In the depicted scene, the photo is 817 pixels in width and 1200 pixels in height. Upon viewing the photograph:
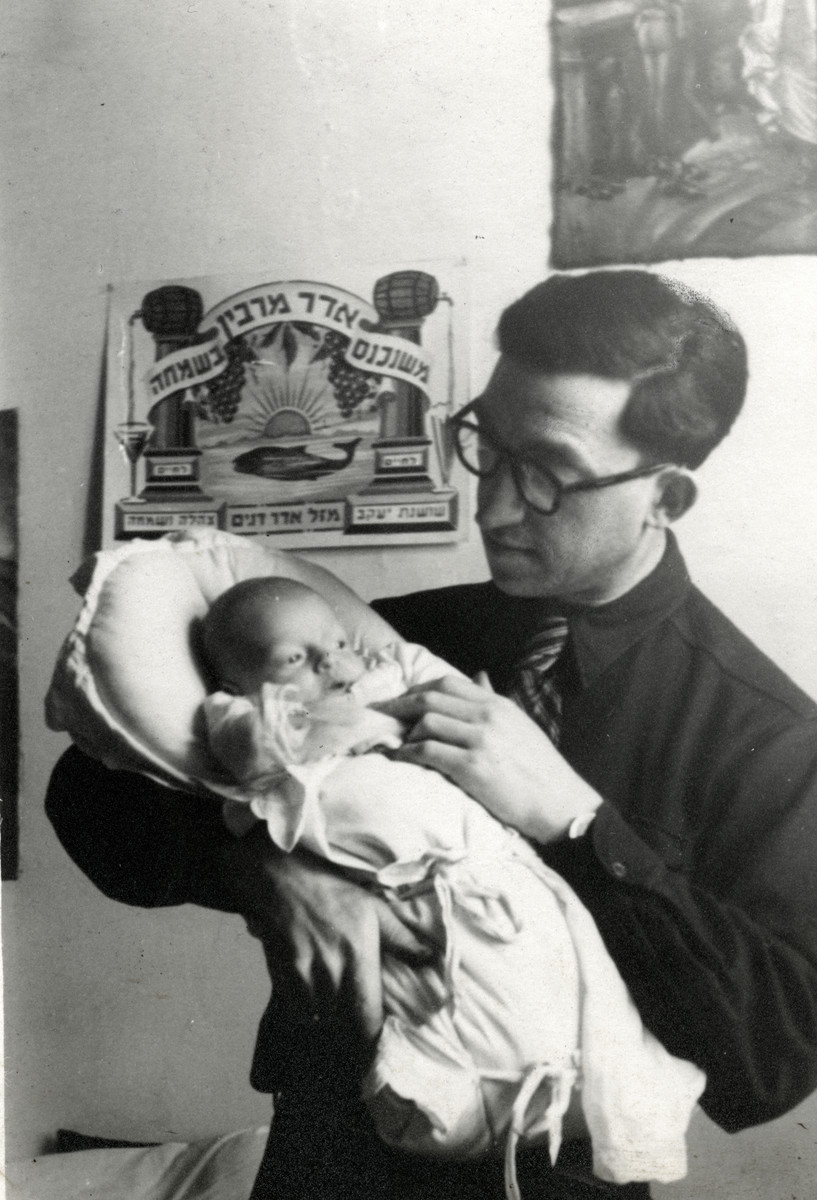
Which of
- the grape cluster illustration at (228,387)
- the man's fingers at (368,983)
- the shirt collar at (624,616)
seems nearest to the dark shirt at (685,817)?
the shirt collar at (624,616)

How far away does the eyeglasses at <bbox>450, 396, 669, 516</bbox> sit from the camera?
142 centimetres

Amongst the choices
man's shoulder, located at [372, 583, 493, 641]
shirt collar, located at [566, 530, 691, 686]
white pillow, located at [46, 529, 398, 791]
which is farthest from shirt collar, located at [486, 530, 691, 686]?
white pillow, located at [46, 529, 398, 791]

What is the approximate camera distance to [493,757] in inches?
53.2

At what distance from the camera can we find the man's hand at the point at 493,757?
52.8 inches

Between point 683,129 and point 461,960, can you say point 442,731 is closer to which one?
point 461,960

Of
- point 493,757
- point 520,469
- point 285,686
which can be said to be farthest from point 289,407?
point 493,757

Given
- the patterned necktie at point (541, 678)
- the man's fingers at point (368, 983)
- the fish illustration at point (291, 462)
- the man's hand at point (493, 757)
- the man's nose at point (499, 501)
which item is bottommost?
the man's fingers at point (368, 983)

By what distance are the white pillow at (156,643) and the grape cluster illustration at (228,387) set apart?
178 millimetres

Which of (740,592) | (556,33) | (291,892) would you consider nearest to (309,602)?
(291,892)

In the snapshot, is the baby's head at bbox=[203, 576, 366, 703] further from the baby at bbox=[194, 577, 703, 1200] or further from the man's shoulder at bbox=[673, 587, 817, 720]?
the man's shoulder at bbox=[673, 587, 817, 720]

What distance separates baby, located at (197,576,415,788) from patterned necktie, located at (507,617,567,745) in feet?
0.55

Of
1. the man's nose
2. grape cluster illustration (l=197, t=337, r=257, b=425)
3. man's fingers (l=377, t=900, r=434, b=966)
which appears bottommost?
man's fingers (l=377, t=900, r=434, b=966)

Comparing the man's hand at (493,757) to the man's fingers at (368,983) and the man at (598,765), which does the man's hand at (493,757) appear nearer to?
the man at (598,765)

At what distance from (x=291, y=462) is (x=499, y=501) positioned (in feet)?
0.90
